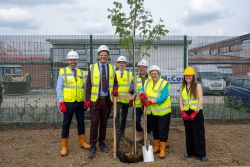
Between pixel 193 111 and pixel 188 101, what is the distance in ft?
0.74

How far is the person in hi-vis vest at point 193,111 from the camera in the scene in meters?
5.69

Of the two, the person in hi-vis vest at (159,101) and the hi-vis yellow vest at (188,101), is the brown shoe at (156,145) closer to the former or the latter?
the person in hi-vis vest at (159,101)

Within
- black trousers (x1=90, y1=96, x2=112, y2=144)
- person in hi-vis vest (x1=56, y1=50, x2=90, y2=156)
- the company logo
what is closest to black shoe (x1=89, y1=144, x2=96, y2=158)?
black trousers (x1=90, y1=96, x2=112, y2=144)

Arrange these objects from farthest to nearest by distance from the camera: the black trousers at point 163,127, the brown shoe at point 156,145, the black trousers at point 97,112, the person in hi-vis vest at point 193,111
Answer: the brown shoe at point 156,145, the black trousers at point 97,112, the black trousers at point 163,127, the person in hi-vis vest at point 193,111

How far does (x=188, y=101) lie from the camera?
5.75 m

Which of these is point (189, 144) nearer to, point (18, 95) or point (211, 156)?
point (211, 156)

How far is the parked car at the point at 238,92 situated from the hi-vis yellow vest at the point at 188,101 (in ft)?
13.3

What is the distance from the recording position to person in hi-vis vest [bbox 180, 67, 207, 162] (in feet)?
18.7

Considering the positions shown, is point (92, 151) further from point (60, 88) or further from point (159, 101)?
point (159, 101)

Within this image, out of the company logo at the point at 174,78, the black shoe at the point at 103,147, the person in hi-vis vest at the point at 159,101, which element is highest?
the company logo at the point at 174,78

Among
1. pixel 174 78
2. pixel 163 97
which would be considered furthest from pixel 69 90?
pixel 174 78

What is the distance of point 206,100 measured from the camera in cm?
980

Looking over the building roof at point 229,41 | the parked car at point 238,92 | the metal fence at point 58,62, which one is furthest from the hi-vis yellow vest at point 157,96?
the parked car at point 238,92

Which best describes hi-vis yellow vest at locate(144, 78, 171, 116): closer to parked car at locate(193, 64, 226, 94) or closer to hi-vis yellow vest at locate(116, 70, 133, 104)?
hi-vis yellow vest at locate(116, 70, 133, 104)
